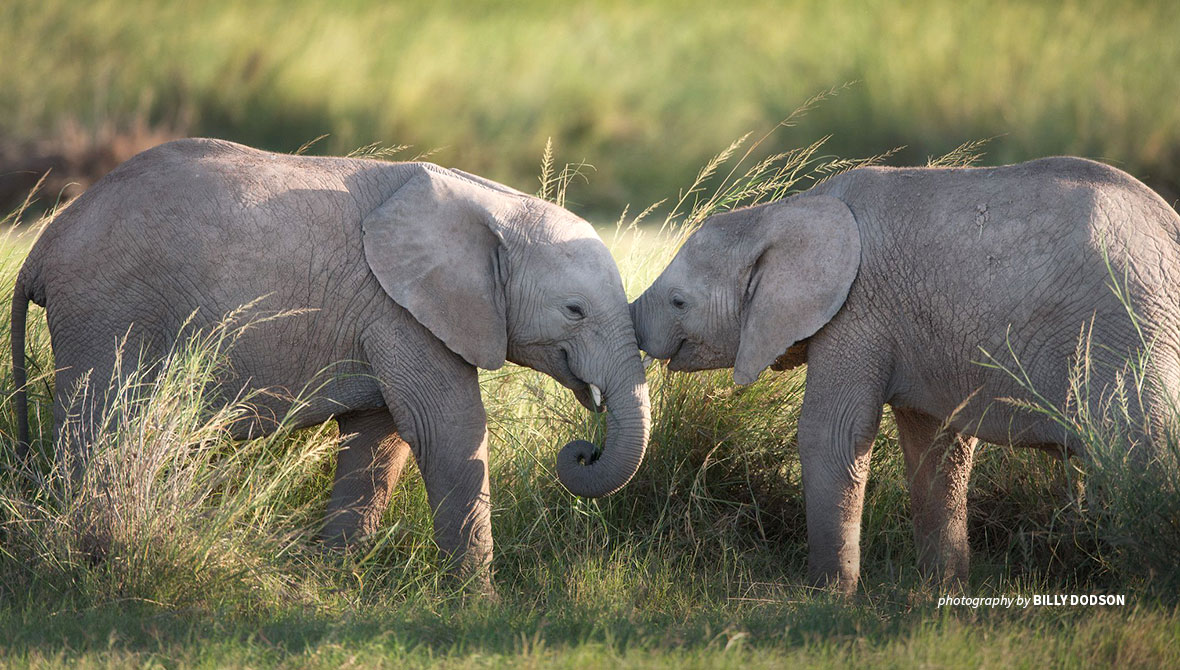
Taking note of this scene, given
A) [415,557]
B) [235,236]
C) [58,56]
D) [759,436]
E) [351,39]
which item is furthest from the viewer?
[351,39]

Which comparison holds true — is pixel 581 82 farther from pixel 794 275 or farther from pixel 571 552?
pixel 794 275

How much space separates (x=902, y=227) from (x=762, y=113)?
52.8 ft

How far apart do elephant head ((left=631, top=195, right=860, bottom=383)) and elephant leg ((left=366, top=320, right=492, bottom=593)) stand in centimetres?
97

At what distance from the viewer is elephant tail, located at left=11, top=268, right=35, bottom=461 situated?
19.1 feet

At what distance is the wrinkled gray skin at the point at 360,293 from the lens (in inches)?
223

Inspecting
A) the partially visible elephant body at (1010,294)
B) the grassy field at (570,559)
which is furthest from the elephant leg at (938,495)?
the partially visible elephant body at (1010,294)

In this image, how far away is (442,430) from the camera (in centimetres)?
586

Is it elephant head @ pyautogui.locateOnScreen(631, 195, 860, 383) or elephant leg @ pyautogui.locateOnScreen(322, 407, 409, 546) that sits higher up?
elephant head @ pyautogui.locateOnScreen(631, 195, 860, 383)

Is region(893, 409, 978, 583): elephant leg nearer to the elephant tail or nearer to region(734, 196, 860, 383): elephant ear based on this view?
region(734, 196, 860, 383): elephant ear

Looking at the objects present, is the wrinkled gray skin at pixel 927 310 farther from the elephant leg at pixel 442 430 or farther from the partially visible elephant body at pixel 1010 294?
the elephant leg at pixel 442 430

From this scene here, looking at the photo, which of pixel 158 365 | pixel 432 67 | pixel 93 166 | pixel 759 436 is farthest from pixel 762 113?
pixel 158 365

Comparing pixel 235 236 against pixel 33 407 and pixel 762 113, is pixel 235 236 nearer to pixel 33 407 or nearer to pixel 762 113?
pixel 33 407

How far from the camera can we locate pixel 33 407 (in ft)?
21.2

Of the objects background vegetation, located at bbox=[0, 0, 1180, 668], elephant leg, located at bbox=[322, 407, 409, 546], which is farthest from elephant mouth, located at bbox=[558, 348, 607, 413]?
elephant leg, located at bbox=[322, 407, 409, 546]
